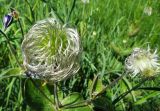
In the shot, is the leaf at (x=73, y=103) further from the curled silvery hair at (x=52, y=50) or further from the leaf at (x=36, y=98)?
the curled silvery hair at (x=52, y=50)

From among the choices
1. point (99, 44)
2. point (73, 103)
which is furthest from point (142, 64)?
point (99, 44)

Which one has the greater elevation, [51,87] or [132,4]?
[51,87]

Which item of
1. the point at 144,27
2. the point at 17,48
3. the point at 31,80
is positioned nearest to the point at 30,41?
the point at 31,80

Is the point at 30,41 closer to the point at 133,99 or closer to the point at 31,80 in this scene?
the point at 31,80

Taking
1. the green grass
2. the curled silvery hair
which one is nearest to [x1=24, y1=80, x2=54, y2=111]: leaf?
the green grass

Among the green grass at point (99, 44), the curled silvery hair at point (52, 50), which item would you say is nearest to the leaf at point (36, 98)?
the green grass at point (99, 44)

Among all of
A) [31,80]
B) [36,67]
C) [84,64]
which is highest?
[36,67]
